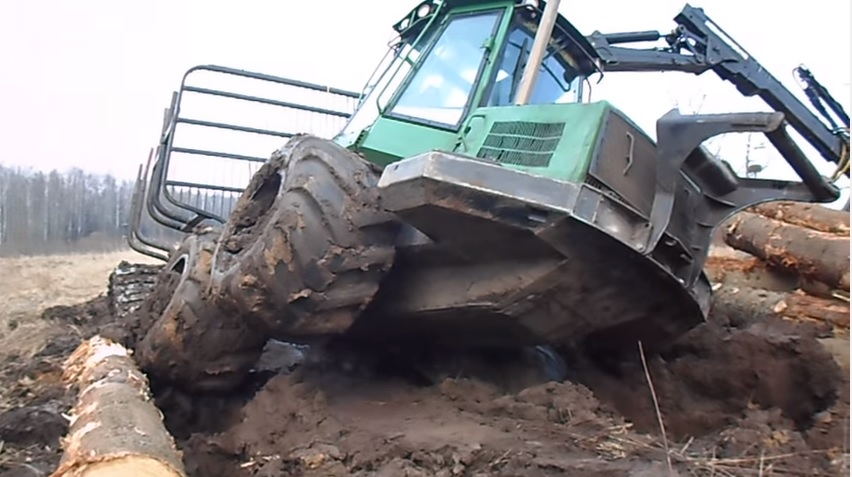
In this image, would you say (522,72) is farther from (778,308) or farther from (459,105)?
(778,308)

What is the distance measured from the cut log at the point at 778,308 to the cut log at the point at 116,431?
3543 mm

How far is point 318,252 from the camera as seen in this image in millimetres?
3428

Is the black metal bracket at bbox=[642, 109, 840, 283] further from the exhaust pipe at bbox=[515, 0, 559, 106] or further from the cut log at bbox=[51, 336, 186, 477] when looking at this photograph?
the cut log at bbox=[51, 336, 186, 477]

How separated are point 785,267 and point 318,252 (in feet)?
13.9

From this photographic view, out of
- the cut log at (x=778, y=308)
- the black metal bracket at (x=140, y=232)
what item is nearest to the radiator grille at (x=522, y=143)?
the cut log at (x=778, y=308)

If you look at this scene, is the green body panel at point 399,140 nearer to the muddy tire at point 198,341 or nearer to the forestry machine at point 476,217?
the forestry machine at point 476,217

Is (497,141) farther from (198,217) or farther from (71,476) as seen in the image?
(198,217)

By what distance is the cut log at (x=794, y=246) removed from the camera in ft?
19.0

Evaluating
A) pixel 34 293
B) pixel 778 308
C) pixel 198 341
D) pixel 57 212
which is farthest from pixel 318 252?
pixel 57 212

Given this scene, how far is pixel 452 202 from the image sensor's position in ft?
10.1

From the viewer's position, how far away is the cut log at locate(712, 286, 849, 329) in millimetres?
5520

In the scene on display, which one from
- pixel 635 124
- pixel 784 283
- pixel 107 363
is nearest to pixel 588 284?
pixel 635 124

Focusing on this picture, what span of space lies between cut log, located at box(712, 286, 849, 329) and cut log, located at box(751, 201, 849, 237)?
0.62 meters

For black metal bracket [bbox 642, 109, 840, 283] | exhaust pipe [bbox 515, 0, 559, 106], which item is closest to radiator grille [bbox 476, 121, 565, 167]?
exhaust pipe [bbox 515, 0, 559, 106]
